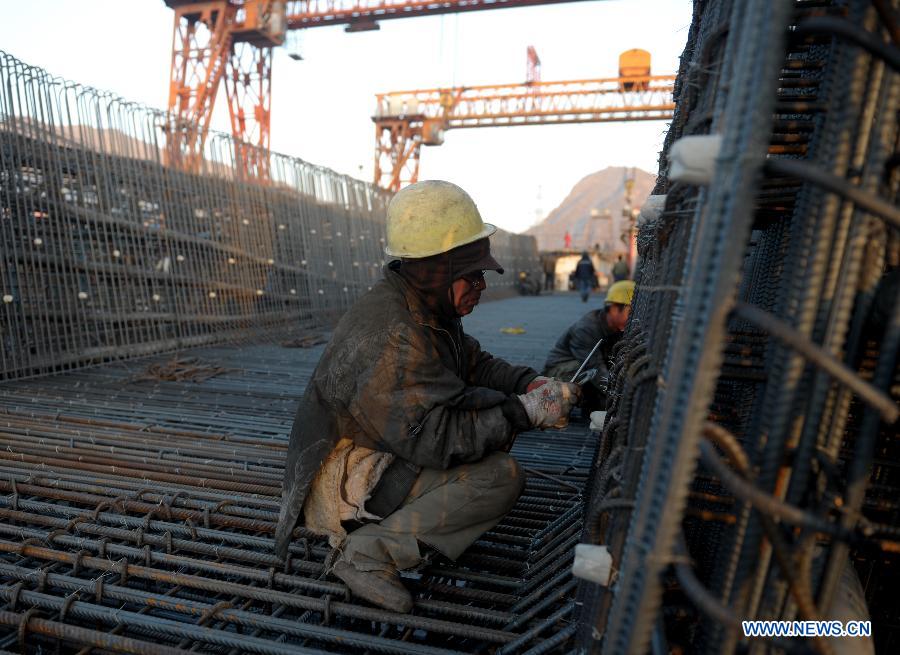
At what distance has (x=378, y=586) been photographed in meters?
2.13

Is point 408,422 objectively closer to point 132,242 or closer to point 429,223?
point 429,223

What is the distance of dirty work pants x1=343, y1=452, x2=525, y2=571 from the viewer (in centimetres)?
221

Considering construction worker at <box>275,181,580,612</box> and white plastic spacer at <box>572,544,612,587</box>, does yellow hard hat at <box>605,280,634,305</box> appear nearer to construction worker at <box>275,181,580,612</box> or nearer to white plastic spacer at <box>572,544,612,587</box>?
construction worker at <box>275,181,580,612</box>

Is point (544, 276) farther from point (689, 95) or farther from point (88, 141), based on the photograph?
point (689, 95)

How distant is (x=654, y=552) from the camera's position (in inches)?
40.1

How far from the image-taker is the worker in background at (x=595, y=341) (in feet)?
14.2

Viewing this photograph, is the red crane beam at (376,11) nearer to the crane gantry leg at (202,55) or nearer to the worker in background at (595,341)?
the crane gantry leg at (202,55)

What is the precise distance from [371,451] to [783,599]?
1474mm

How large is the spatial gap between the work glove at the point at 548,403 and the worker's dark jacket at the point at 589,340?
2.12 meters

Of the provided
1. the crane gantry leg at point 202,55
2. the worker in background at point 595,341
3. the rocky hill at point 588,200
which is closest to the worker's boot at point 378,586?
the worker in background at point 595,341

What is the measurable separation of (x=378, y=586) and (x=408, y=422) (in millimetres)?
Answer: 578

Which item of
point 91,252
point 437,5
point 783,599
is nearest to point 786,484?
point 783,599

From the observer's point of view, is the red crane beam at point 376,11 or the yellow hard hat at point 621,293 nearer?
the yellow hard hat at point 621,293
